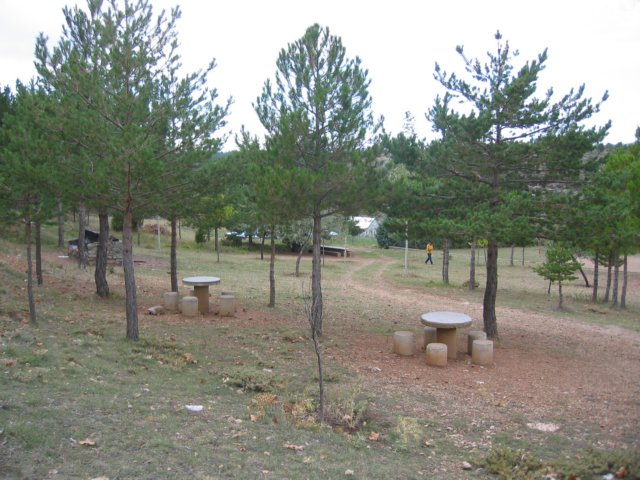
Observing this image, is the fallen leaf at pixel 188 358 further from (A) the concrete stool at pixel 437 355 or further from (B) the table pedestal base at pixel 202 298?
(B) the table pedestal base at pixel 202 298

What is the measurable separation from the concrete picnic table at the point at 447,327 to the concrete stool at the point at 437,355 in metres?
0.42

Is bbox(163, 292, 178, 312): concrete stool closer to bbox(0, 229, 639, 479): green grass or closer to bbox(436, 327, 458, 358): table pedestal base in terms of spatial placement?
bbox(0, 229, 639, 479): green grass

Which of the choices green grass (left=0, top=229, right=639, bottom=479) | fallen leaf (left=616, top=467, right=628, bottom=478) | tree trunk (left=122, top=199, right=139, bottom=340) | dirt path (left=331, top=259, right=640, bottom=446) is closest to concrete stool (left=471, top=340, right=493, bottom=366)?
dirt path (left=331, top=259, right=640, bottom=446)

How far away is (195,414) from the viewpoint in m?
5.97

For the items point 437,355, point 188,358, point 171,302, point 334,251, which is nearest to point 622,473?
point 437,355

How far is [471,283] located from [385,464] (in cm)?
1906

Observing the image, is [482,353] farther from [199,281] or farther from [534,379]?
[199,281]

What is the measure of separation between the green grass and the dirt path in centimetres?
43

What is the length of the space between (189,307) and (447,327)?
6.34 meters

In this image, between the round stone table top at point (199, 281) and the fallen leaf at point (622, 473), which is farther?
the round stone table top at point (199, 281)

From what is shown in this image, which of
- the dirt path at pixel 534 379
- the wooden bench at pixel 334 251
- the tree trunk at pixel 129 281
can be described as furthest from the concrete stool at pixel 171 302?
the wooden bench at pixel 334 251

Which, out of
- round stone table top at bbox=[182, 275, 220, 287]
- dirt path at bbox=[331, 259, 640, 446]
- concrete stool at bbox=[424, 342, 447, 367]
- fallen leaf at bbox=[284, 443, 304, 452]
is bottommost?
dirt path at bbox=[331, 259, 640, 446]

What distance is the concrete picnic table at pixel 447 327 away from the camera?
9.96 metres

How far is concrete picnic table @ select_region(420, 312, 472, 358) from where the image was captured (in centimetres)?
996
